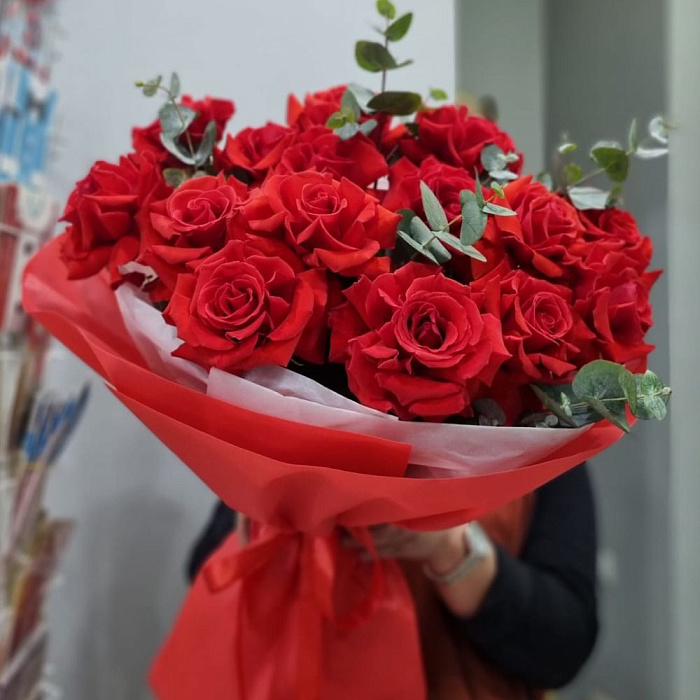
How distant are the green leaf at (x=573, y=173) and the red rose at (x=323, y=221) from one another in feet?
0.62

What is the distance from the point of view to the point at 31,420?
75 centimetres

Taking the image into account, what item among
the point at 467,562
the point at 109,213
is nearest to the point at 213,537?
the point at 467,562

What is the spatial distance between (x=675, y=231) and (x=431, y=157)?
0.30m

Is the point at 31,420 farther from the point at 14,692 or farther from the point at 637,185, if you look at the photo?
the point at 637,185

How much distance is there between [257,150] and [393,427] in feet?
0.85

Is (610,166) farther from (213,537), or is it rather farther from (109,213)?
(213,537)

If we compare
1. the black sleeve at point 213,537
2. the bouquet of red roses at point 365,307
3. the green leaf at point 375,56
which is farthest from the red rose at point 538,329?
the black sleeve at point 213,537

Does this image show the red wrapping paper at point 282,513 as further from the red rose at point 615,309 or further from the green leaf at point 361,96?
the green leaf at point 361,96

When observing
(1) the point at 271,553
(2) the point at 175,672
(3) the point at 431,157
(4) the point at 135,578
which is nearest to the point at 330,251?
(3) the point at 431,157

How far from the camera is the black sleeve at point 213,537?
0.84 metres

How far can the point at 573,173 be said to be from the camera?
0.49 metres

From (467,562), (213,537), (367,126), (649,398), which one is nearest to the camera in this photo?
(649,398)

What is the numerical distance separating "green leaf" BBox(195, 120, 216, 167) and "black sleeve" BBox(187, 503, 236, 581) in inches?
20.8

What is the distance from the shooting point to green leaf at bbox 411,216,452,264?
0.38 metres
